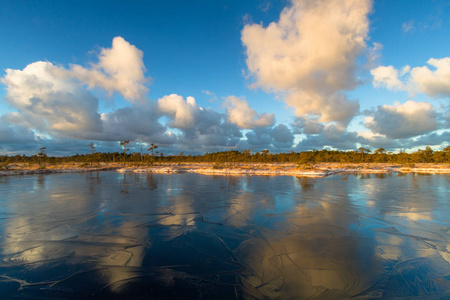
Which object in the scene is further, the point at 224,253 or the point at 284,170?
the point at 284,170

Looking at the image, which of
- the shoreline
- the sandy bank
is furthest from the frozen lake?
the sandy bank

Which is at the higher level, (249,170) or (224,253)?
(249,170)

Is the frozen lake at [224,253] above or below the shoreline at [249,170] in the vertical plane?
below

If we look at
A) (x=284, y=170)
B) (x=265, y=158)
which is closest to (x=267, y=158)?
(x=265, y=158)

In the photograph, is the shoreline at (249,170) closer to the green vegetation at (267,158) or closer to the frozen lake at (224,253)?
the green vegetation at (267,158)

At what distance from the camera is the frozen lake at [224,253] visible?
18.9ft

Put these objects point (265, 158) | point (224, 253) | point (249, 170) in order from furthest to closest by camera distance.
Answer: point (265, 158)
point (249, 170)
point (224, 253)

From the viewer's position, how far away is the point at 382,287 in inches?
232

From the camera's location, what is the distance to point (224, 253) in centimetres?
792

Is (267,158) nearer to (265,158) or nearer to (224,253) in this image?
(265,158)

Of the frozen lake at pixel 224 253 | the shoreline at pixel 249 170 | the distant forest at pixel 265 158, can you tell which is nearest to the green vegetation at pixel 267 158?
the distant forest at pixel 265 158

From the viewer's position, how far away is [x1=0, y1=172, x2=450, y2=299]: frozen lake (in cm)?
577

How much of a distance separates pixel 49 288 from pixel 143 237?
157 inches

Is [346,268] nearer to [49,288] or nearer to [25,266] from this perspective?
[49,288]
